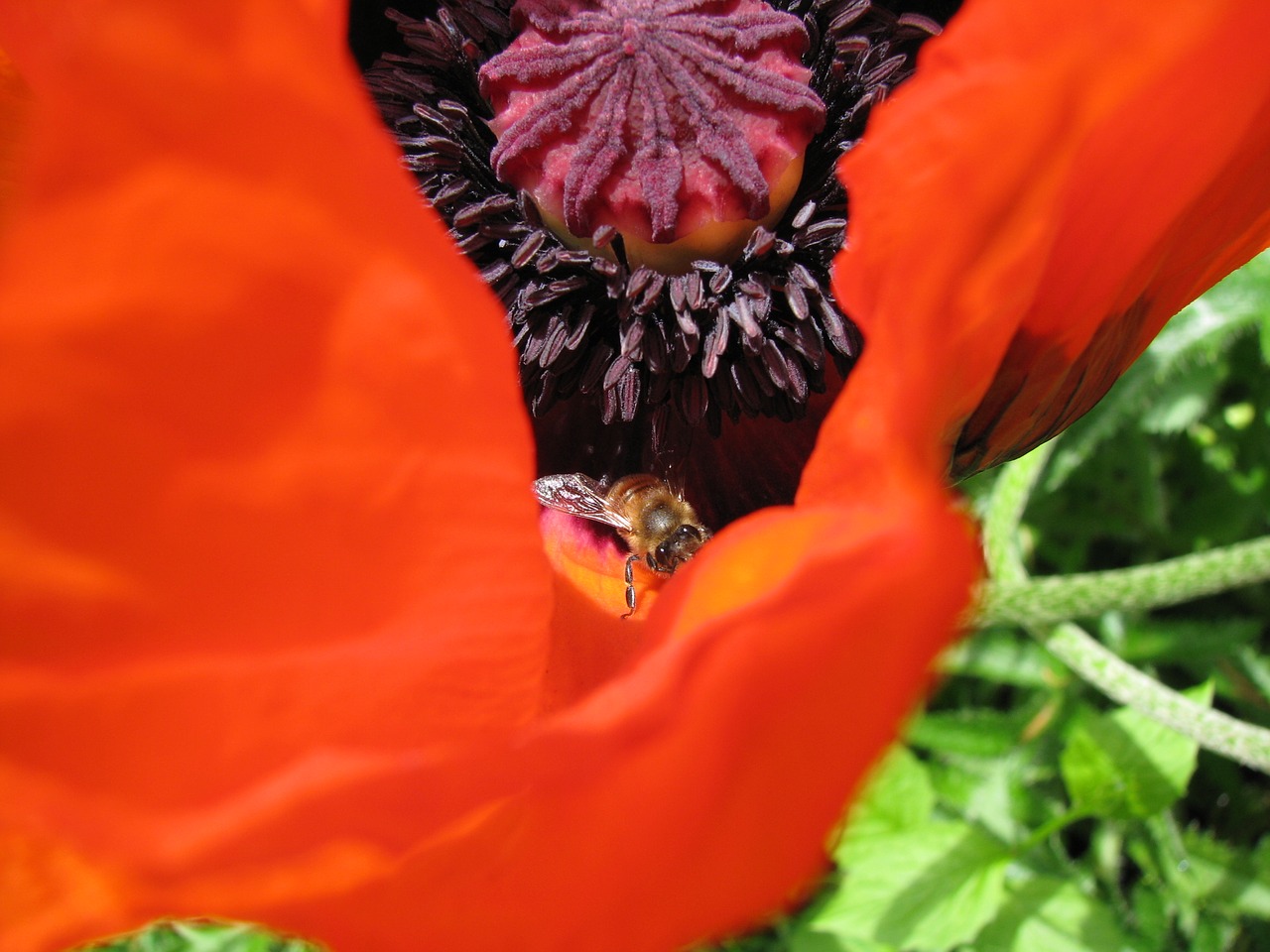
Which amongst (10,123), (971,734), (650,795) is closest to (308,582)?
(650,795)


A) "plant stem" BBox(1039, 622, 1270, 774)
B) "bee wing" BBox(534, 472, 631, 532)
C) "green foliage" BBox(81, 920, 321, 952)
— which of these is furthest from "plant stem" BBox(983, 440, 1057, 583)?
"green foliage" BBox(81, 920, 321, 952)

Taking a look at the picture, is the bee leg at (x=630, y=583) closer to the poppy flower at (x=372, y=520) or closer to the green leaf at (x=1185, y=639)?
the poppy flower at (x=372, y=520)

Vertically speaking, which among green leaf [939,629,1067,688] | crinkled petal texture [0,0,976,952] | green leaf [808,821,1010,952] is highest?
crinkled petal texture [0,0,976,952]

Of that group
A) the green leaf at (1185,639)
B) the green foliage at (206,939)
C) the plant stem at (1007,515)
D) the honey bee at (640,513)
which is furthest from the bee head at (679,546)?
the green leaf at (1185,639)

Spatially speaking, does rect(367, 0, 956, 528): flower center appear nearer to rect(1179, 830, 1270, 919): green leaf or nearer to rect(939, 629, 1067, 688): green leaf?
rect(939, 629, 1067, 688): green leaf

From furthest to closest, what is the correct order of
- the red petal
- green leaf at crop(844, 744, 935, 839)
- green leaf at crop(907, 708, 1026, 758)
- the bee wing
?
green leaf at crop(907, 708, 1026, 758), green leaf at crop(844, 744, 935, 839), the bee wing, the red petal

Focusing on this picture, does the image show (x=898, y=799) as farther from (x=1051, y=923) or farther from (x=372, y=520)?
(x=372, y=520)

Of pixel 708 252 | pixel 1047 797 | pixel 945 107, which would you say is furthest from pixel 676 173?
pixel 1047 797

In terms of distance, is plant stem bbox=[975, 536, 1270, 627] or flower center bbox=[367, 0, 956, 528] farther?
plant stem bbox=[975, 536, 1270, 627]
